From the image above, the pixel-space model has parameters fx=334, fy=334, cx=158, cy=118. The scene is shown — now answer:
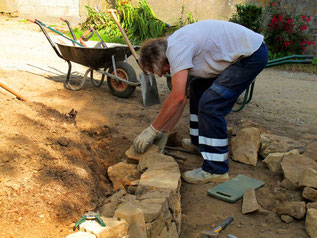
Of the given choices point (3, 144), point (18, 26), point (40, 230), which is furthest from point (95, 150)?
point (18, 26)

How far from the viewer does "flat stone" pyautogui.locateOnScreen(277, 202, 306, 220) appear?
7.47ft

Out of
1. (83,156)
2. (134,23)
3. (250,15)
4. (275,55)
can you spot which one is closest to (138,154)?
(83,156)

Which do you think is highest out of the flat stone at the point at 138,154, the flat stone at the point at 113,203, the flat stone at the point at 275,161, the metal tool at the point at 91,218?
the metal tool at the point at 91,218

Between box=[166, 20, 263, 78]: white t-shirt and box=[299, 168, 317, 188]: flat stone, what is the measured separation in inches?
40.0

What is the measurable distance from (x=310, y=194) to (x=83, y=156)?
1815mm

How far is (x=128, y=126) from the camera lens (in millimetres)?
3742

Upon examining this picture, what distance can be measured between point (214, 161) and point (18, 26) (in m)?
8.69

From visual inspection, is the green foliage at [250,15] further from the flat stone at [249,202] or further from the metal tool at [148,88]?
the flat stone at [249,202]

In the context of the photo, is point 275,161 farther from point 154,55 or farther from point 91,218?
point 91,218

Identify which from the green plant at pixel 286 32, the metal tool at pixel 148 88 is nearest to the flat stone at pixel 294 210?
the metal tool at pixel 148 88

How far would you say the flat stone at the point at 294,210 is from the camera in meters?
2.28

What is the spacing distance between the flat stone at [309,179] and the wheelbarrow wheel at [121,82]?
2.88 metres

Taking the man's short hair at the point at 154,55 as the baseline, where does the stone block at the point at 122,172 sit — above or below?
below

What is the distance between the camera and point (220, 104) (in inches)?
105
